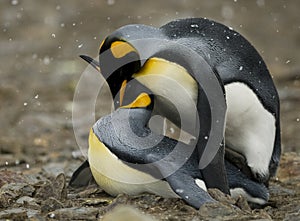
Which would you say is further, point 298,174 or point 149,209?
point 298,174

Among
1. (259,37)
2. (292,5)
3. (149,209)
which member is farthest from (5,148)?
(292,5)

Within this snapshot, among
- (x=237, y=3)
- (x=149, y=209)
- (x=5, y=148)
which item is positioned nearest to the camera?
(x=149, y=209)

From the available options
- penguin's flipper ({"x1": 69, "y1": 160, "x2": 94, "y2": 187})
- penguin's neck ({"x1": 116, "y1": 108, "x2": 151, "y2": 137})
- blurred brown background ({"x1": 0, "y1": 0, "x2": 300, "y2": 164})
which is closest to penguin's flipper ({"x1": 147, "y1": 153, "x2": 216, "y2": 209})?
penguin's neck ({"x1": 116, "y1": 108, "x2": 151, "y2": 137})

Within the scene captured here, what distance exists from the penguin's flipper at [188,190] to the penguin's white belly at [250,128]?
509mm

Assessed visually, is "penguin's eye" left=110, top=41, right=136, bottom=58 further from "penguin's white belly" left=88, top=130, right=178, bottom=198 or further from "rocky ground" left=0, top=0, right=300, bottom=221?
"rocky ground" left=0, top=0, right=300, bottom=221

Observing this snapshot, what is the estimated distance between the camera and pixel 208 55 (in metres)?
3.52

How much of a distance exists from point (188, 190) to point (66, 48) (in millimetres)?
5856

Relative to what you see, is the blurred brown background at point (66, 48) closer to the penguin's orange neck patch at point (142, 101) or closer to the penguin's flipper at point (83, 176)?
the penguin's flipper at point (83, 176)

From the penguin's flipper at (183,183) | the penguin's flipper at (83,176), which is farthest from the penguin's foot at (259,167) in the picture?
the penguin's flipper at (83,176)

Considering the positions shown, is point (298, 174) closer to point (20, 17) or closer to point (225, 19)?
point (225, 19)

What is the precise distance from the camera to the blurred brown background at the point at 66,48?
6094mm

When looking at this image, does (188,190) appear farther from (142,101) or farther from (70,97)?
(70,97)

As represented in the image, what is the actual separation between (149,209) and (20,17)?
7.22 m

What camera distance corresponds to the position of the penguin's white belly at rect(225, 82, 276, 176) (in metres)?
3.66
